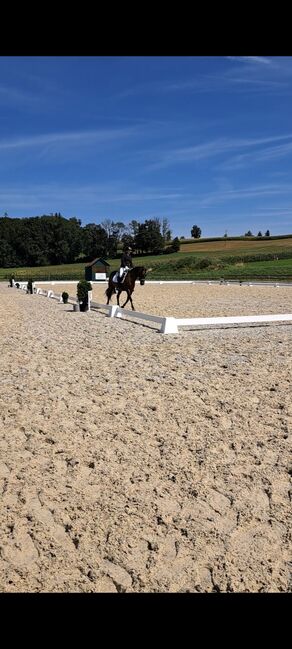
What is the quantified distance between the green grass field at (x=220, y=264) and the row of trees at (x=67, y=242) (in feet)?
11.8

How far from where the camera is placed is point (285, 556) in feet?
9.79

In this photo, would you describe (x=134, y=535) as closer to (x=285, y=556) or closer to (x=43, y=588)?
(x=43, y=588)

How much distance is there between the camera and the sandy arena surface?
2.88 meters

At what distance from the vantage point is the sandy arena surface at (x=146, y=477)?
9.44 ft

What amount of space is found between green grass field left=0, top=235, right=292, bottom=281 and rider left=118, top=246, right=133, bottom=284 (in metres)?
28.2

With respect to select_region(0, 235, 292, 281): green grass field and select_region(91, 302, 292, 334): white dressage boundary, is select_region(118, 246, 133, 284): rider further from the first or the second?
select_region(0, 235, 292, 281): green grass field

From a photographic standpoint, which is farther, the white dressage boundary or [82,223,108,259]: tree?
[82,223,108,259]: tree

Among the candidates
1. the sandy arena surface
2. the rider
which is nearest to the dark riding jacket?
the rider

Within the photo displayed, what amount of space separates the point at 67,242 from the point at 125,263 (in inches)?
3260

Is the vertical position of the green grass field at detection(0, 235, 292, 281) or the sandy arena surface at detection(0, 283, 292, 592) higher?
the green grass field at detection(0, 235, 292, 281)

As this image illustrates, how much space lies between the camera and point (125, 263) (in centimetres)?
1730
